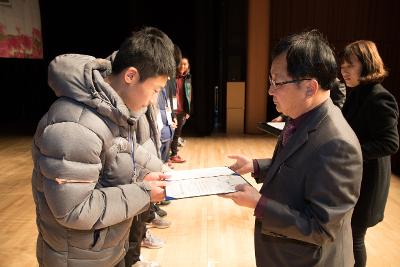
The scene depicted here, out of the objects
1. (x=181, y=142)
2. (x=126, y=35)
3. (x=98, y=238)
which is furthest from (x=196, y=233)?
(x=126, y=35)

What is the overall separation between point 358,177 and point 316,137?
0.57 ft

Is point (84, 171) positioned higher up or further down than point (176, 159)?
higher up

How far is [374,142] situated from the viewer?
1880 millimetres

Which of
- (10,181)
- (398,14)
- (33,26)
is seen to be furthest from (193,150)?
(398,14)

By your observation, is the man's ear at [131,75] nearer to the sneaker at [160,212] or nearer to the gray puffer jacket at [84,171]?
the gray puffer jacket at [84,171]

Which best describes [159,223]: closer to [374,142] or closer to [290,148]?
[374,142]

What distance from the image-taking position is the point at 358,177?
3.61 ft

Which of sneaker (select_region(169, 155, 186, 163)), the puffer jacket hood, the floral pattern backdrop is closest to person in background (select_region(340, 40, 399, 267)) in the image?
the puffer jacket hood

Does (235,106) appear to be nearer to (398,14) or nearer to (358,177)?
(398,14)

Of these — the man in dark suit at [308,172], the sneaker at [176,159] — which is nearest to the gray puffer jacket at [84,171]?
the man in dark suit at [308,172]

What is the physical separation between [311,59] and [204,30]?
6.23m

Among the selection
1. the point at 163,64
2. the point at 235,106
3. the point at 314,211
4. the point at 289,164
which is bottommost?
the point at 235,106

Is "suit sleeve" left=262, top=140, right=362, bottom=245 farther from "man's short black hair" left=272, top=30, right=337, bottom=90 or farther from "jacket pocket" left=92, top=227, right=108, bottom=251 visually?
"jacket pocket" left=92, top=227, right=108, bottom=251

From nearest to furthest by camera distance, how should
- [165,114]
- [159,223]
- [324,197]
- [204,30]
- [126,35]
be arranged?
[324,197], [165,114], [159,223], [204,30], [126,35]
